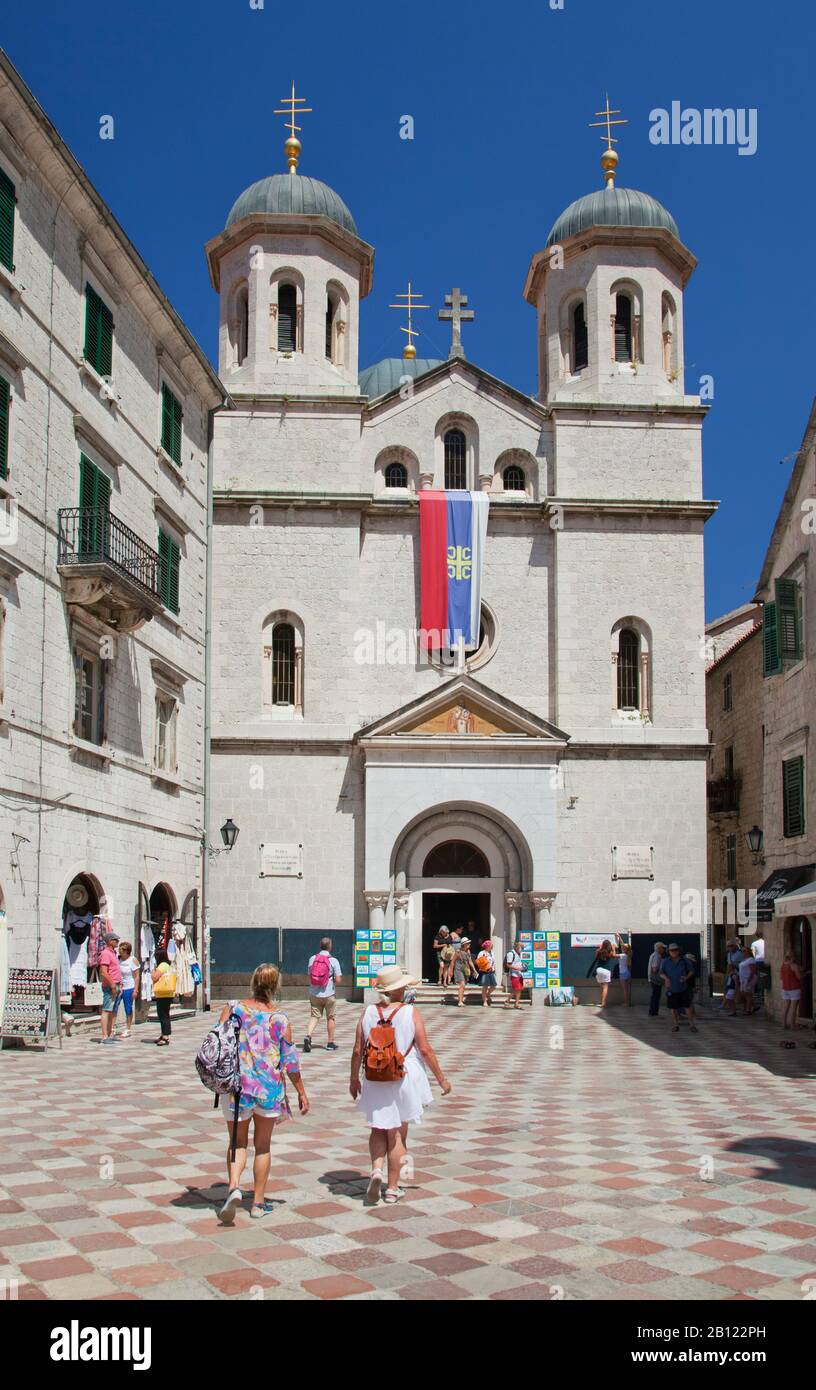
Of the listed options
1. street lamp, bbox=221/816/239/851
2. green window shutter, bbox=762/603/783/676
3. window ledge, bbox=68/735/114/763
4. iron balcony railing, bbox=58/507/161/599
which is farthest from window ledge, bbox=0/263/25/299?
green window shutter, bbox=762/603/783/676

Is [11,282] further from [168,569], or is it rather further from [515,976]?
[515,976]

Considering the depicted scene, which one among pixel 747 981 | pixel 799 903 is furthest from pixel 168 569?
pixel 747 981

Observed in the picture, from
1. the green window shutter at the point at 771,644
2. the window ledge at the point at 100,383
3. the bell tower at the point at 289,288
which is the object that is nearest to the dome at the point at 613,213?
the bell tower at the point at 289,288

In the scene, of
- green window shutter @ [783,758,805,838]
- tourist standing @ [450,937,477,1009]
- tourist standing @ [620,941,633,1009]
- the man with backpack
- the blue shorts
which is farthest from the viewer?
tourist standing @ [620,941,633,1009]

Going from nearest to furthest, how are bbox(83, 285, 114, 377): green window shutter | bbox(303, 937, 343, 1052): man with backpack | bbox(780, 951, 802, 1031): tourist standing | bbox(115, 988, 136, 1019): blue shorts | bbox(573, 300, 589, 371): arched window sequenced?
bbox(303, 937, 343, 1052): man with backpack, bbox(115, 988, 136, 1019): blue shorts, bbox(780, 951, 802, 1031): tourist standing, bbox(83, 285, 114, 377): green window shutter, bbox(573, 300, 589, 371): arched window

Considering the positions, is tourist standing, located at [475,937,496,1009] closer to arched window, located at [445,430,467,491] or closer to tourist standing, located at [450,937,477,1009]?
tourist standing, located at [450,937,477,1009]

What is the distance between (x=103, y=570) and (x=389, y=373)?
3131 cm

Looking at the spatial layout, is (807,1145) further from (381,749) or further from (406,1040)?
(381,749)

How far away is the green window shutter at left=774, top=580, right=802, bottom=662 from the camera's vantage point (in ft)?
84.0

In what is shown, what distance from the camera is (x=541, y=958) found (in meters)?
30.7

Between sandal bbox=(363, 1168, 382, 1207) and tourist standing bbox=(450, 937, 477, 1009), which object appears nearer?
sandal bbox=(363, 1168, 382, 1207)

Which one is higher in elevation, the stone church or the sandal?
the stone church

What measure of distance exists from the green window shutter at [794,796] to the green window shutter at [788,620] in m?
2.13

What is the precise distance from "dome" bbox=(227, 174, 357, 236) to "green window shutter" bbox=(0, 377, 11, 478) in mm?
17876
